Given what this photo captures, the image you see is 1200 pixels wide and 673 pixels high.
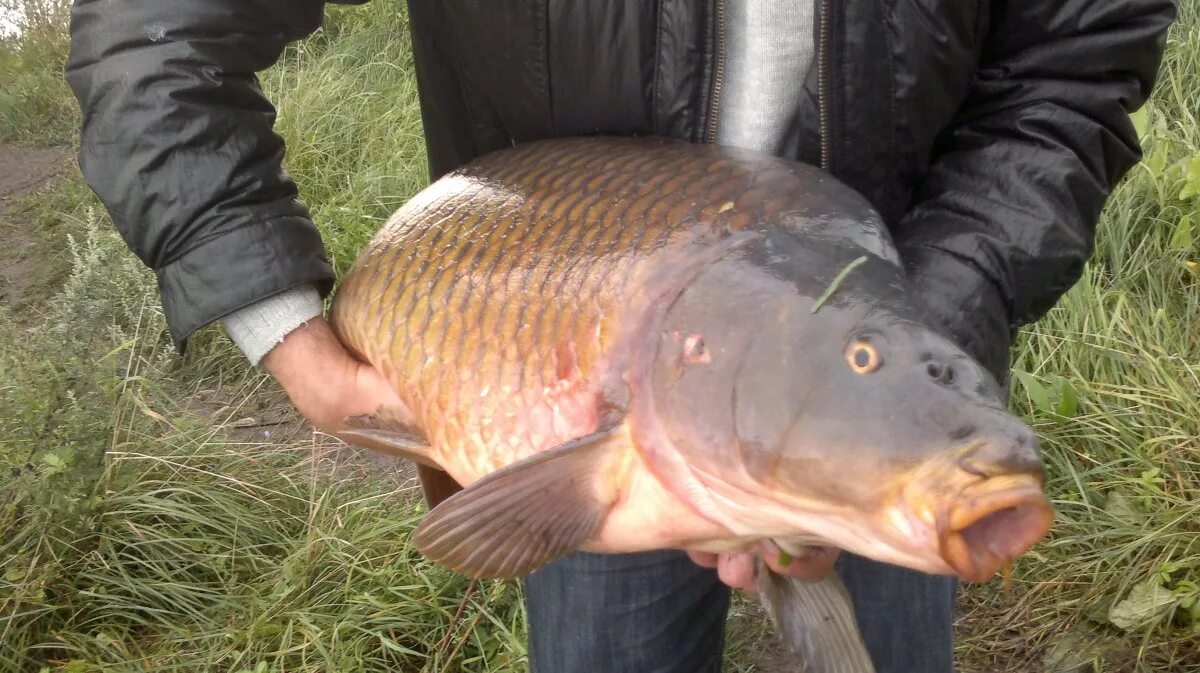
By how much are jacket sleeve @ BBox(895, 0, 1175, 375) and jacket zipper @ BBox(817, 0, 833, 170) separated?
19 centimetres

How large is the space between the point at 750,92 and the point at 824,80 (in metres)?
0.11

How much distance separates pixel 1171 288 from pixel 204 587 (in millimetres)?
2864

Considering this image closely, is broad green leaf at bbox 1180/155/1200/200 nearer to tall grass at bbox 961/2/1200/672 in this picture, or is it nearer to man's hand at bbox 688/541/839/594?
tall grass at bbox 961/2/1200/672

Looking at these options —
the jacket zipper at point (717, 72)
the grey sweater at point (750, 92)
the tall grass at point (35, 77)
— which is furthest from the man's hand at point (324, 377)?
the tall grass at point (35, 77)

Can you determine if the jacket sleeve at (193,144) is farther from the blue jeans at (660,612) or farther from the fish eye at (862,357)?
the fish eye at (862,357)

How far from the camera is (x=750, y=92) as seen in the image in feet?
4.42

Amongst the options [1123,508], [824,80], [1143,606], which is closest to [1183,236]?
[1123,508]

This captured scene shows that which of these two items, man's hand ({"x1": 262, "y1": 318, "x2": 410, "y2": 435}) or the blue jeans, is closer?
man's hand ({"x1": 262, "y1": 318, "x2": 410, "y2": 435})

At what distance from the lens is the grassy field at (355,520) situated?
2.27 metres

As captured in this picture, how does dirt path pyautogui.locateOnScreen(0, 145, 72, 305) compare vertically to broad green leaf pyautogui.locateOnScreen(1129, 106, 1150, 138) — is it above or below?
below

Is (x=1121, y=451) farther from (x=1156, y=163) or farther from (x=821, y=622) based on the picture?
(x=821, y=622)

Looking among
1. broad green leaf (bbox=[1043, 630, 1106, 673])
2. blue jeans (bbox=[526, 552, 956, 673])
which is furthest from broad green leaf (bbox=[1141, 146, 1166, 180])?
blue jeans (bbox=[526, 552, 956, 673])

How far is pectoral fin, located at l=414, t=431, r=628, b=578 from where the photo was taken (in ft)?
3.29

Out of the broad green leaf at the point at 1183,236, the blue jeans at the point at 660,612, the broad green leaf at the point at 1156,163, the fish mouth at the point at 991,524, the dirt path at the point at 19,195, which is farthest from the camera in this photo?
the dirt path at the point at 19,195
